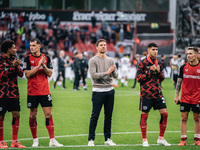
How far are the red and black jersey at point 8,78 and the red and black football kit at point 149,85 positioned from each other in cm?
254

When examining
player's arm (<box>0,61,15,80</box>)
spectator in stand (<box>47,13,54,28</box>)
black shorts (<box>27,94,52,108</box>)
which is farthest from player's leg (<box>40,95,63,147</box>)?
spectator in stand (<box>47,13,54,28</box>)

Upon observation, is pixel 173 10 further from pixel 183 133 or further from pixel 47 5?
pixel 183 133

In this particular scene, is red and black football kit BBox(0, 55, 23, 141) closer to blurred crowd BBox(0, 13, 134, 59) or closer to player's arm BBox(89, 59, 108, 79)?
player's arm BBox(89, 59, 108, 79)

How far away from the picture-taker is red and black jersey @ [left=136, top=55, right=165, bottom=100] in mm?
8219

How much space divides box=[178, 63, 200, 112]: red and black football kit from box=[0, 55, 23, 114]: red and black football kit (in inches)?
137

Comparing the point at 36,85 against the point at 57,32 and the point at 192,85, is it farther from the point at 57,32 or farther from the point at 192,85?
the point at 57,32

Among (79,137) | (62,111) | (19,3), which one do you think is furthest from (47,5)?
(79,137)

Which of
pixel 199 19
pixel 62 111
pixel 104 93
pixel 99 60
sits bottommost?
pixel 62 111

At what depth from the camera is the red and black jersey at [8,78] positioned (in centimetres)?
807

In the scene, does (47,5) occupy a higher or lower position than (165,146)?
higher

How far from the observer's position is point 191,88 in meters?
8.42

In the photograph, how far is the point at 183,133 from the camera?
8484 millimetres

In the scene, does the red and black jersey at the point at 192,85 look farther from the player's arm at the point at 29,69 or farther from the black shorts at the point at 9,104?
the black shorts at the point at 9,104

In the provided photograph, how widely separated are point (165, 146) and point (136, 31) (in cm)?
3251
